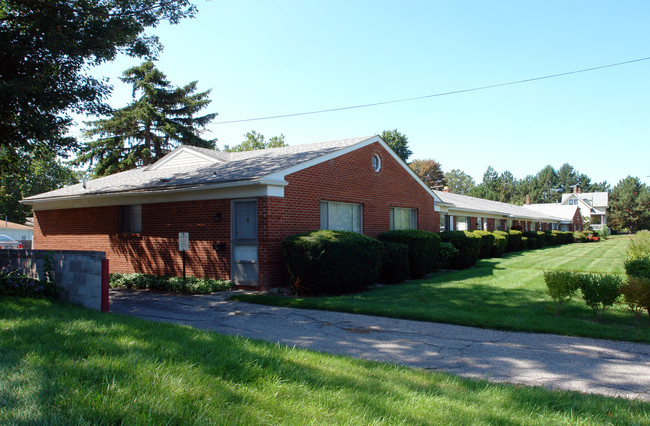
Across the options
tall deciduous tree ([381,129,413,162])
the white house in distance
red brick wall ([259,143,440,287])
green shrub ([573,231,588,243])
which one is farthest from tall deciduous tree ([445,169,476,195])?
red brick wall ([259,143,440,287])

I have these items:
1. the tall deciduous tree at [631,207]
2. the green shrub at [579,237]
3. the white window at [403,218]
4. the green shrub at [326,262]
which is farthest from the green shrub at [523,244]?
the tall deciduous tree at [631,207]

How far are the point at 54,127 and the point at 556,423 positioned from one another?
12.2 metres

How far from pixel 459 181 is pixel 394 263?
106480mm

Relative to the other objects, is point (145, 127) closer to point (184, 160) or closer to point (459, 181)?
point (184, 160)

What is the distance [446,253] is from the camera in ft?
59.4

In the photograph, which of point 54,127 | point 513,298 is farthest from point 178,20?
point 513,298

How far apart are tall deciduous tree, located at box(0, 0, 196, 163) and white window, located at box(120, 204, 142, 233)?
360cm

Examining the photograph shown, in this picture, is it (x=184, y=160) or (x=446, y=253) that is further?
(x=184, y=160)

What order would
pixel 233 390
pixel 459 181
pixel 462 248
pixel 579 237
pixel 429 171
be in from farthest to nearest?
pixel 459 181, pixel 429 171, pixel 579 237, pixel 462 248, pixel 233 390

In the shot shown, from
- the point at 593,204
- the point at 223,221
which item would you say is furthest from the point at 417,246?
the point at 593,204

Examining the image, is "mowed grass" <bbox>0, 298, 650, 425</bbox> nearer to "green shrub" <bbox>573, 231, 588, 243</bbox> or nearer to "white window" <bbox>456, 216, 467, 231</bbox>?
"white window" <bbox>456, 216, 467, 231</bbox>

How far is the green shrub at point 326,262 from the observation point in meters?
11.1

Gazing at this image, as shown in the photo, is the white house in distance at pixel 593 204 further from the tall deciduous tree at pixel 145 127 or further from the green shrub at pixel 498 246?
the tall deciduous tree at pixel 145 127

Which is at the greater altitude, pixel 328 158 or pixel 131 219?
pixel 328 158
